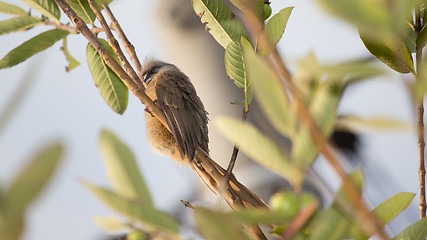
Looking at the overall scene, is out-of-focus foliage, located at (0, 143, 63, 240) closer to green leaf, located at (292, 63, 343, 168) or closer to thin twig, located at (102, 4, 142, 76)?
green leaf, located at (292, 63, 343, 168)

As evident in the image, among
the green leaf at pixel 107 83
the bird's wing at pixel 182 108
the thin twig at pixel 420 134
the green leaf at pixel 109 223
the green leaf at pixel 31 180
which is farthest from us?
the bird's wing at pixel 182 108

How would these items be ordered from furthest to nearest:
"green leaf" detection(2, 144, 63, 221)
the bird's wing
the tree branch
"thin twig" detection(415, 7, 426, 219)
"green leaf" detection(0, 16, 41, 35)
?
the bird's wing → "green leaf" detection(0, 16, 41, 35) → the tree branch → "thin twig" detection(415, 7, 426, 219) → "green leaf" detection(2, 144, 63, 221)

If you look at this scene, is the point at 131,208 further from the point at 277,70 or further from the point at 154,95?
the point at 154,95

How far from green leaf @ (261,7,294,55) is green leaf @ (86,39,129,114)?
1.24 ft

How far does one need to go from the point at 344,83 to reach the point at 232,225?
144mm

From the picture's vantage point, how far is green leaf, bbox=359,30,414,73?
53 cm

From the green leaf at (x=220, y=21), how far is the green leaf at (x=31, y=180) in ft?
1.66

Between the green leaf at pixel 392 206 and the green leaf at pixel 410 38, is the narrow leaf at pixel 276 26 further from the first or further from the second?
the green leaf at pixel 392 206

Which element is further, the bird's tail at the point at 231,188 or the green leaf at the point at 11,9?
the green leaf at the point at 11,9

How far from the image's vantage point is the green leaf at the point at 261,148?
31 cm

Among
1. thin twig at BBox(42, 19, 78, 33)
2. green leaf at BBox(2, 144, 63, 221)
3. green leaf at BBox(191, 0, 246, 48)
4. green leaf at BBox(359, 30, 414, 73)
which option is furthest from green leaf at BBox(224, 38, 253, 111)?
green leaf at BBox(2, 144, 63, 221)

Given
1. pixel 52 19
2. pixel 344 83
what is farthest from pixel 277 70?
pixel 52 19

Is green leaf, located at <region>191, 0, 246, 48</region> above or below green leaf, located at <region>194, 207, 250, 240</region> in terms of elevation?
above

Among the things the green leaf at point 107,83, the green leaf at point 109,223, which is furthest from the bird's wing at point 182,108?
the green leaf at point 109,223
